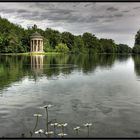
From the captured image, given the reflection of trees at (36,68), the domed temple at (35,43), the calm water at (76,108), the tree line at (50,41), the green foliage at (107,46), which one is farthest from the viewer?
the green foliage at (107,46)

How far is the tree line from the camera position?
371 ft

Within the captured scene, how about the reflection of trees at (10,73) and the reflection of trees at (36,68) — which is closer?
the reflection of trees at (10,73)

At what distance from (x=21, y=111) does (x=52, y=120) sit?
2.35 m

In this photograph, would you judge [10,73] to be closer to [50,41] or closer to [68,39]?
[50,41]

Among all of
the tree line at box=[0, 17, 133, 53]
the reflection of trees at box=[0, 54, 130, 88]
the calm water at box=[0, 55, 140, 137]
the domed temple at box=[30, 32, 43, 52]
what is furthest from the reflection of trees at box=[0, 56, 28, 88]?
the domed temple at box=[30, 32, 43, 52]

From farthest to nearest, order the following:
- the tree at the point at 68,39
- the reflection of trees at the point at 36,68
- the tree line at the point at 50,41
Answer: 1. the tree at the point at 68,39
2. the tree line at the point at 50,41
3. the reflection of trees at the point at 36,68

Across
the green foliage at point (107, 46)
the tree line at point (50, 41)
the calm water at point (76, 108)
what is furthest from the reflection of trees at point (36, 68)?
the green foliage at point (107, 46)

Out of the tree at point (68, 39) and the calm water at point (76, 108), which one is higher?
the tree at point (68, 39)

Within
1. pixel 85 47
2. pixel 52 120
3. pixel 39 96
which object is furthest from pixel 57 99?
pixel 85 47

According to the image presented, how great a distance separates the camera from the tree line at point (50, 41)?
112938 mm

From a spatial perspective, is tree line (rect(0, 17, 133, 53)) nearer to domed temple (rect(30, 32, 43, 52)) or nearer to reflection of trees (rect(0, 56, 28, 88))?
domed temple (rect(30, 32, 43, 52))

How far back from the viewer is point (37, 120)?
44.5 ft

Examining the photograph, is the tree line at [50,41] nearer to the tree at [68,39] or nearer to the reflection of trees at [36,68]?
the tree at [68,39]

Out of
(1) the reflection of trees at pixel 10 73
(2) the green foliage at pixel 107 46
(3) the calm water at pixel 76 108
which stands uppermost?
(2) the green foliage at pixel 107 46
